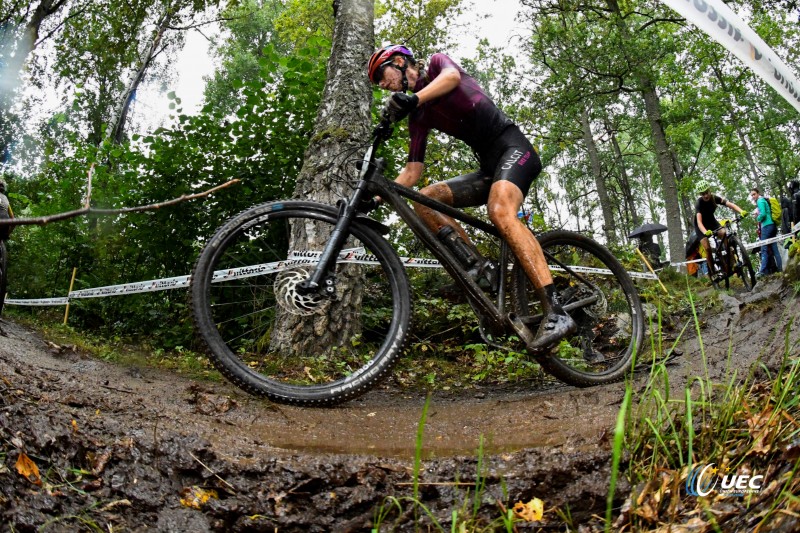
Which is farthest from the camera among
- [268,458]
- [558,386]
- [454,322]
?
[454,322]

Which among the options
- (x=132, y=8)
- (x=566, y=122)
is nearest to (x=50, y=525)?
(x=132, y=8)

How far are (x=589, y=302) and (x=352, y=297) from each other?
1.87 metres

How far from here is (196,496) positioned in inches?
67.3

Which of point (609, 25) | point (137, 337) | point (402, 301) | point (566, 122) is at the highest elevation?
point (609, 25)

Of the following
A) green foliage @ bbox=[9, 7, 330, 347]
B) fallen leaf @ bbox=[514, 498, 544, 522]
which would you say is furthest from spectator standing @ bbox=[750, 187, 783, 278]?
fallen leaf @ bbox=[514, 498, 544, 522]

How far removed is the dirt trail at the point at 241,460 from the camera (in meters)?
1.60

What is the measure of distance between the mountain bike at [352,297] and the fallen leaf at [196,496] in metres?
1.05

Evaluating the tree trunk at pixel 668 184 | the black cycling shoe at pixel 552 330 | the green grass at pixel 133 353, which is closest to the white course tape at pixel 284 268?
the green grass at pixel 133 353

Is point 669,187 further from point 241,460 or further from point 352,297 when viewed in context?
point 241,460

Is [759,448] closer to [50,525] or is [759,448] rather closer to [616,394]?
[616,394]

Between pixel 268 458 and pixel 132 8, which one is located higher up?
pixel 132 8

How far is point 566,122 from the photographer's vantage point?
16.7 m

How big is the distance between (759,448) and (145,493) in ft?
5.70

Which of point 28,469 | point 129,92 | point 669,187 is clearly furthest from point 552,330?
point 669,187
